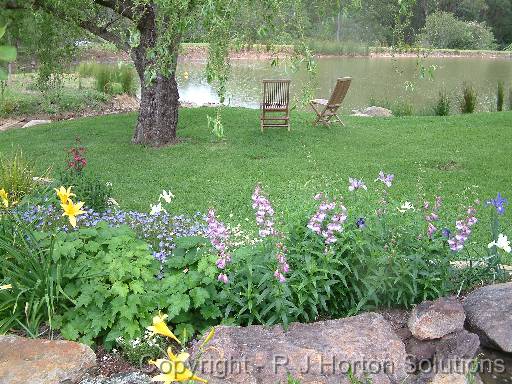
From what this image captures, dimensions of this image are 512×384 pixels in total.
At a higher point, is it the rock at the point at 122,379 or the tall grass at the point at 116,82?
the tall grass at the point at 116,82

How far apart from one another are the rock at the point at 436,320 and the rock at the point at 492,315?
4.1 inches

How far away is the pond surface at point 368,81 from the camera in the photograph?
48.8ft

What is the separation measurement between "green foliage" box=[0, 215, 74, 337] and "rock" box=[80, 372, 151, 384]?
1.40ft

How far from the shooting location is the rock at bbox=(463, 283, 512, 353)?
2.74 m

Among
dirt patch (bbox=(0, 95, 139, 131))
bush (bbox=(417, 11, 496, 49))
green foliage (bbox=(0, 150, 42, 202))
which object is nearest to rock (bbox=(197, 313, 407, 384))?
green foliage (bbox=(0, 150, 42, 202))

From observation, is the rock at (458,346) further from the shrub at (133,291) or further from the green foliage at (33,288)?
the green foliage at (33,288)

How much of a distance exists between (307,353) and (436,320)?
2.13 ft

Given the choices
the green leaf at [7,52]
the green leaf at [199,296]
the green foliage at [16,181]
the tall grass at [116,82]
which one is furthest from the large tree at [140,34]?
the tall grass at [116,82]

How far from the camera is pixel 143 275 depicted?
286 centimetres

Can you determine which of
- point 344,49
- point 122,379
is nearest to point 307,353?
point 122,379

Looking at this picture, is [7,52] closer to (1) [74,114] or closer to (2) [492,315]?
(2) [492,315]

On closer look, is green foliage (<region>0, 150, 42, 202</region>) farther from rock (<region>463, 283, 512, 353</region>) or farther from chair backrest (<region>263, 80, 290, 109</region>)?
chair backrest (<region>263, 80, 290, 109</region>)

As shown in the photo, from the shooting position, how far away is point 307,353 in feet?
8.29

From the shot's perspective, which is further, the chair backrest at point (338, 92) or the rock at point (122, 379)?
the chair backrest at point (338, 92)
